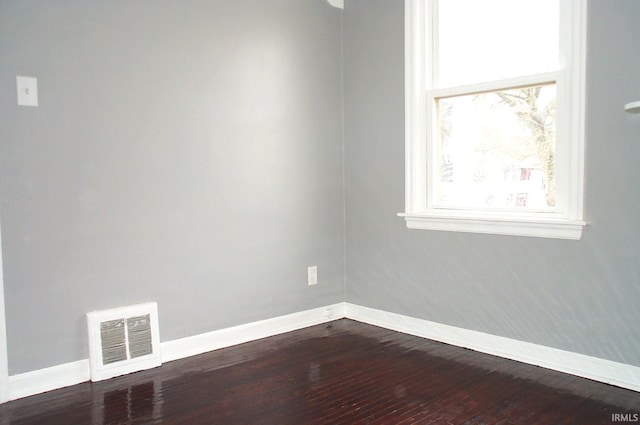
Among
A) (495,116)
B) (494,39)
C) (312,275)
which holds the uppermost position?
(494,39)

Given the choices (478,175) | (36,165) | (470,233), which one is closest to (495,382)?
(470,233)

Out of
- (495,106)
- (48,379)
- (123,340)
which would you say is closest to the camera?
(48,379)

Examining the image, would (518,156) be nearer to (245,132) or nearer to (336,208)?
(336,208)

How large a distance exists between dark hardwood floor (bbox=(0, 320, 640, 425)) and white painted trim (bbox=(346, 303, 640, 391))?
0.06m

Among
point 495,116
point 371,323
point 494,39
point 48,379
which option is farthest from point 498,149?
point 48,379

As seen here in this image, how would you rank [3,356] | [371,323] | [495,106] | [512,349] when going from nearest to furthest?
[3,356], [512,349], [495,106], [371,323]

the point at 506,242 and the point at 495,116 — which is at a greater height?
the point at 495,116

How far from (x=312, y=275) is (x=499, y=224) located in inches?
52.0

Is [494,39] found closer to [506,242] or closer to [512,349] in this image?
[506,242]

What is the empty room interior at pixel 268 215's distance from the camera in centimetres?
233

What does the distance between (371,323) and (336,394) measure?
1.18 meters

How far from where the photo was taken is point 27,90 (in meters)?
2.33

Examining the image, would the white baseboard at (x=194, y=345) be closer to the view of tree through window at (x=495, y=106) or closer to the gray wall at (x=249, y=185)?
the gray wall at (x=249, y=185)

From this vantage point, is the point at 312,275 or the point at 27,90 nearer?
the point at 27,90
